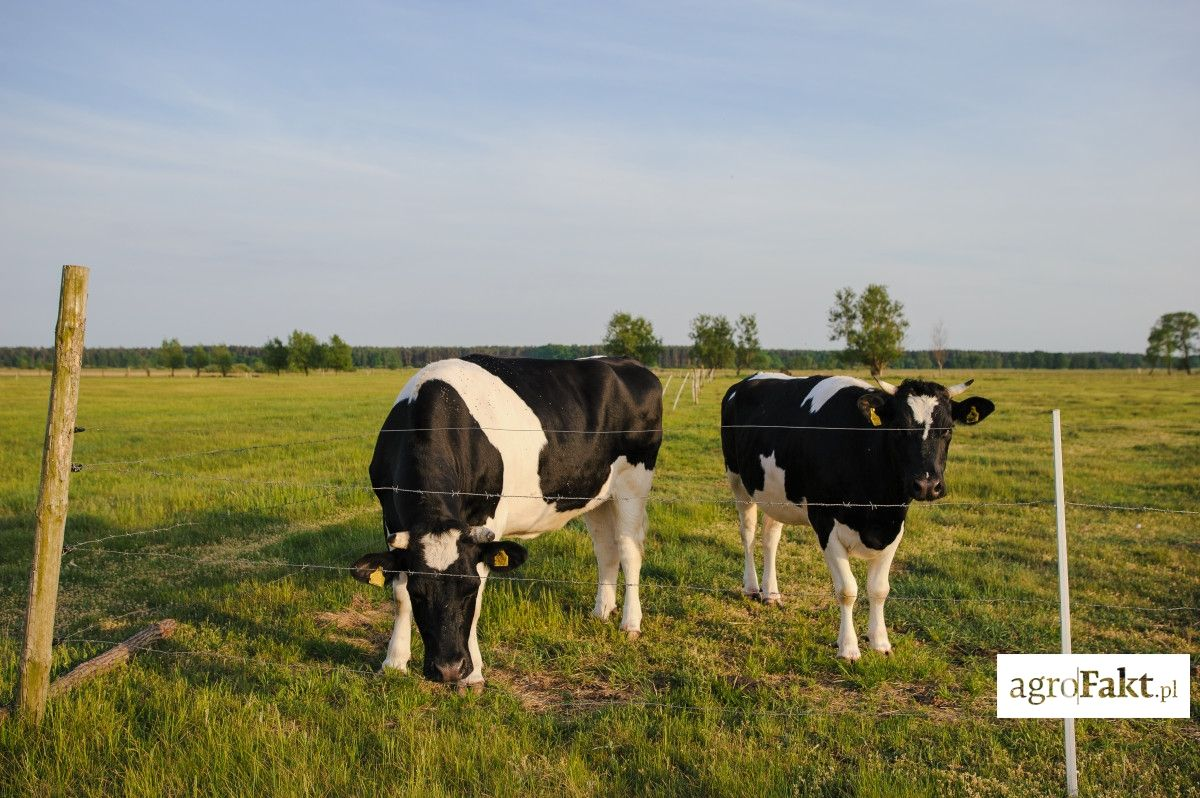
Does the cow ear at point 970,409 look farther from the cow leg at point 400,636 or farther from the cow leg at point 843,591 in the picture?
the cow leg at point 400,636

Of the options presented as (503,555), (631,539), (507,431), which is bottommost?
(631,539)

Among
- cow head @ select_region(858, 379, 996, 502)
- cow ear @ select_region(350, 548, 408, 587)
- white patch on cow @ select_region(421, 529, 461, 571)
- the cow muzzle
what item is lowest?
cow ear @ select_region(350, 548, 408, 587)

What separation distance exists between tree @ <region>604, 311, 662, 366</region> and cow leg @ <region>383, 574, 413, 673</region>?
62963 mm

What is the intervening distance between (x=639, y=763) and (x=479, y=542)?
167cm

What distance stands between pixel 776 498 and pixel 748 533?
2.86 ft

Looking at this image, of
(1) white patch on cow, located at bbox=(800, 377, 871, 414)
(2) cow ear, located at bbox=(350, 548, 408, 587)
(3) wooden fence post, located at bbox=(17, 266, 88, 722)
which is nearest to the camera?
(3) wooden fence post, located at bbox=(17, 266, 88, 722)

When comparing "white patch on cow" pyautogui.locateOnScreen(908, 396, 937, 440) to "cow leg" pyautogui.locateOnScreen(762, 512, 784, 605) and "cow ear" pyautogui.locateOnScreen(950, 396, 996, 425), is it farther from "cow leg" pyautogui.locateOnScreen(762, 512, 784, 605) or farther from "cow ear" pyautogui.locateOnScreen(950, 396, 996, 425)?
"cow leg" pyautogui.locateOnScreen(762, 512, 784, 605)

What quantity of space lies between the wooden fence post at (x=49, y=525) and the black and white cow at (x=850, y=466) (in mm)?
5194

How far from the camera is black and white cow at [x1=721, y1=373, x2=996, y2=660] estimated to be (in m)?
5.81

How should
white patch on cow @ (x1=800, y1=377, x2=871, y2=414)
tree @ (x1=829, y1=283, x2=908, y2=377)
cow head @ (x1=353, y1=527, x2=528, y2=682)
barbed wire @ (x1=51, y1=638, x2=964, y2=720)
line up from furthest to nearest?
tree @ (x1=829, y1=283, x2=908, y2=377) < white patch on cow @ (x1=800, y1=377, x2=871, y2=414) < barbed wire @ (x1=51, y1=638, x2=964, y2=720) < cow head @ (x1=353, y1=527, x2=528, y2=682)

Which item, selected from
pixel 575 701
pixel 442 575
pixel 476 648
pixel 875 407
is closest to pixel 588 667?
pixel 575 701

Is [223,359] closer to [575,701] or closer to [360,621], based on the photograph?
[360,621]

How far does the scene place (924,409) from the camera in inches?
228

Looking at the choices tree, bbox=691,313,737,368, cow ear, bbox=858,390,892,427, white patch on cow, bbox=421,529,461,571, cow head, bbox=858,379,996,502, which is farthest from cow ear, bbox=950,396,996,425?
tree, bbox=691,313,737,368
